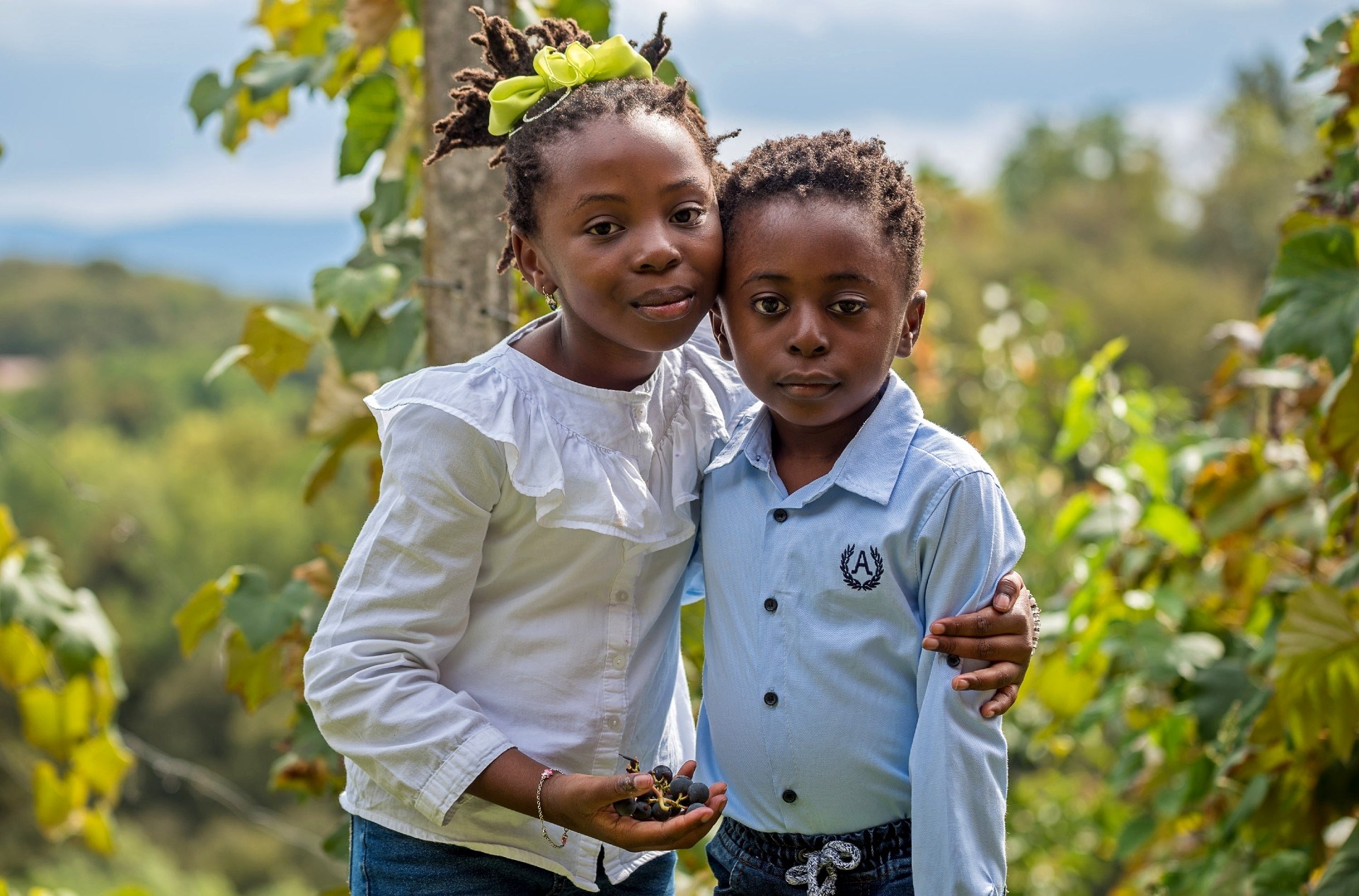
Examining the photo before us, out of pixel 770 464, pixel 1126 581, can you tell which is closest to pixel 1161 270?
pixel 1126 581

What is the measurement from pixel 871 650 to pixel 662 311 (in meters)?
0.44

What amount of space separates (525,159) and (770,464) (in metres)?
0.46

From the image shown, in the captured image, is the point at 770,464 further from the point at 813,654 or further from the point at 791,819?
the point at 791,819

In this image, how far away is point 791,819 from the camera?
1575 mm

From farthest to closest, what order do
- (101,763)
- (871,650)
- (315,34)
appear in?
(315,34) < (101,763) < (871,650)

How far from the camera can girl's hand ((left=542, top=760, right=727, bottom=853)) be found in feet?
4.59

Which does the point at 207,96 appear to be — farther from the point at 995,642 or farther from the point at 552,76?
the point at 995,642

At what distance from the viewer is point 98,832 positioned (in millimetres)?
2775

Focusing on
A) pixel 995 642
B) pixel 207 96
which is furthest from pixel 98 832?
pixel 995 642

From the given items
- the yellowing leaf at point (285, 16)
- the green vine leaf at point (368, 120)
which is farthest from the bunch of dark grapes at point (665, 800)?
the yellowing leaf at point (285, 16)

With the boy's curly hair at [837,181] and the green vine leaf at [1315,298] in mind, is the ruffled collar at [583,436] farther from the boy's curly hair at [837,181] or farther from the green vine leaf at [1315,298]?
the green vine leaf at [1315,298]

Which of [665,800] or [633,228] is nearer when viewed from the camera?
[665,800]

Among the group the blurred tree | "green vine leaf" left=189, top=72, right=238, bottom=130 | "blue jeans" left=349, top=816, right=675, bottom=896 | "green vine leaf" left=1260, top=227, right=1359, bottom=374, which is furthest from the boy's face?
the blurred tree

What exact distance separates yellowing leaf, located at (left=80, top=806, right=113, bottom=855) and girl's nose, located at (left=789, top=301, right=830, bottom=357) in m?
1.93
